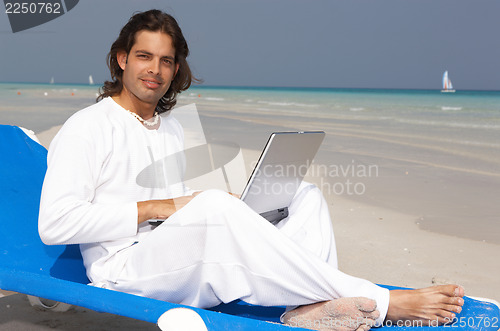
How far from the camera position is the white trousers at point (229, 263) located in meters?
1.90

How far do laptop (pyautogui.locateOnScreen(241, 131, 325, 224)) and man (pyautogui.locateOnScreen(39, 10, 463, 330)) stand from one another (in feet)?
0.36

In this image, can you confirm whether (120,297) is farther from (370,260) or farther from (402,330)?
(370,260)

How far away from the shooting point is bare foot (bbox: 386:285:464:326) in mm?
1943

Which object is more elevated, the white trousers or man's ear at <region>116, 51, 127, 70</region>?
man's ear at <region>116, 51, 127, 70</region>

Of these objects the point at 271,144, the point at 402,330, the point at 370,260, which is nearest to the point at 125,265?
the point at 271,144

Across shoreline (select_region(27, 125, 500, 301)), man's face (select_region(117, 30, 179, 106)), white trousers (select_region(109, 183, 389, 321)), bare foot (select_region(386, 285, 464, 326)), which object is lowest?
shoreline (select_region(27, 125, 500, 301))

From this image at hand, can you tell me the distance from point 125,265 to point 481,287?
2318 mm

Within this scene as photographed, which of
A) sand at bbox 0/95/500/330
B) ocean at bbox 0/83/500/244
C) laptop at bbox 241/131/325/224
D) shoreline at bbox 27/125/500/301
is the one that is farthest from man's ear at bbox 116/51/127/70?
ocean at bbox 0/83/500/244

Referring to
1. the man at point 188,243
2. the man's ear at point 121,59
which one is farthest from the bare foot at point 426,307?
the man's ear at point 121,59

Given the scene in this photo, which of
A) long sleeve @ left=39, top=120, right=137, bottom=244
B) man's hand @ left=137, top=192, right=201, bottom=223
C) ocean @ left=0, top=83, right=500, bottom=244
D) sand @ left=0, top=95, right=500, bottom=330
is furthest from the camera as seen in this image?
ocean @ left=0, top=83, right=500, bottom=244

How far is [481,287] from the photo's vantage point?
338 cm

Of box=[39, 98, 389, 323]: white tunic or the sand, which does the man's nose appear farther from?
the sand

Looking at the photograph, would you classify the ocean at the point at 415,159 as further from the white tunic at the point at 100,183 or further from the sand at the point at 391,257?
the white tunic at the point at 100,183

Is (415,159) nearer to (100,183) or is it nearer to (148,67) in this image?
(148,67)
